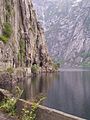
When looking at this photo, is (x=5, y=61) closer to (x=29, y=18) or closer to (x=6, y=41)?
(x=6, y=41)

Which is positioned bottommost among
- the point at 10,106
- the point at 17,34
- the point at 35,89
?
the point at 35,89

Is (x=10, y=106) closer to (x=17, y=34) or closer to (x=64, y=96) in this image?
(x=64, y=96)

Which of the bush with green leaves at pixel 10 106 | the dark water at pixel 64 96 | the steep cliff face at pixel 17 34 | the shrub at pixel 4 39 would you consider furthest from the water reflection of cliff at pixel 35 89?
the shrub at pixel 4 39

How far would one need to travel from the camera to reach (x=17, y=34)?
508 feet

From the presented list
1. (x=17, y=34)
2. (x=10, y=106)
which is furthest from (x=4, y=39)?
(x=10, y=106)

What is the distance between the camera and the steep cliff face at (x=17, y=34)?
4804 inches

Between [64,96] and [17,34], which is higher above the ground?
[17,34]

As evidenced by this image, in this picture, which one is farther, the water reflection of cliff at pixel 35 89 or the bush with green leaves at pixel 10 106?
the water reflection of cliff at pixel 35 89

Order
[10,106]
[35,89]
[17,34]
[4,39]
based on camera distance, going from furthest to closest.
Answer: [17,34]
[4,39]
[35,89]
[10,106]

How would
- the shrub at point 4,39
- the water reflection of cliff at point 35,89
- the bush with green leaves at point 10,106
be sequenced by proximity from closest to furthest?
the bush with green leaves at point 10,106 → the water reflection of cliff at point 35,89 → the shrub at point 4,39

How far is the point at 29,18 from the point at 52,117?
17417cm

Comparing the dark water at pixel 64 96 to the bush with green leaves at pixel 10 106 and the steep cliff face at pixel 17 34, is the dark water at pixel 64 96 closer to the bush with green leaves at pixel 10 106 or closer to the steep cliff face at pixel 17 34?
the bush with green leaves at pixel 10 106

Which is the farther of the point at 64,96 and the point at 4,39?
the point at 4,39

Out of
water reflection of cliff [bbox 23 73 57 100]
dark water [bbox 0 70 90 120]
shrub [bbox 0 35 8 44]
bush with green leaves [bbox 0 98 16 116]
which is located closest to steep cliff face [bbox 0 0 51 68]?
shrub [bbox 0 35 8 44]
